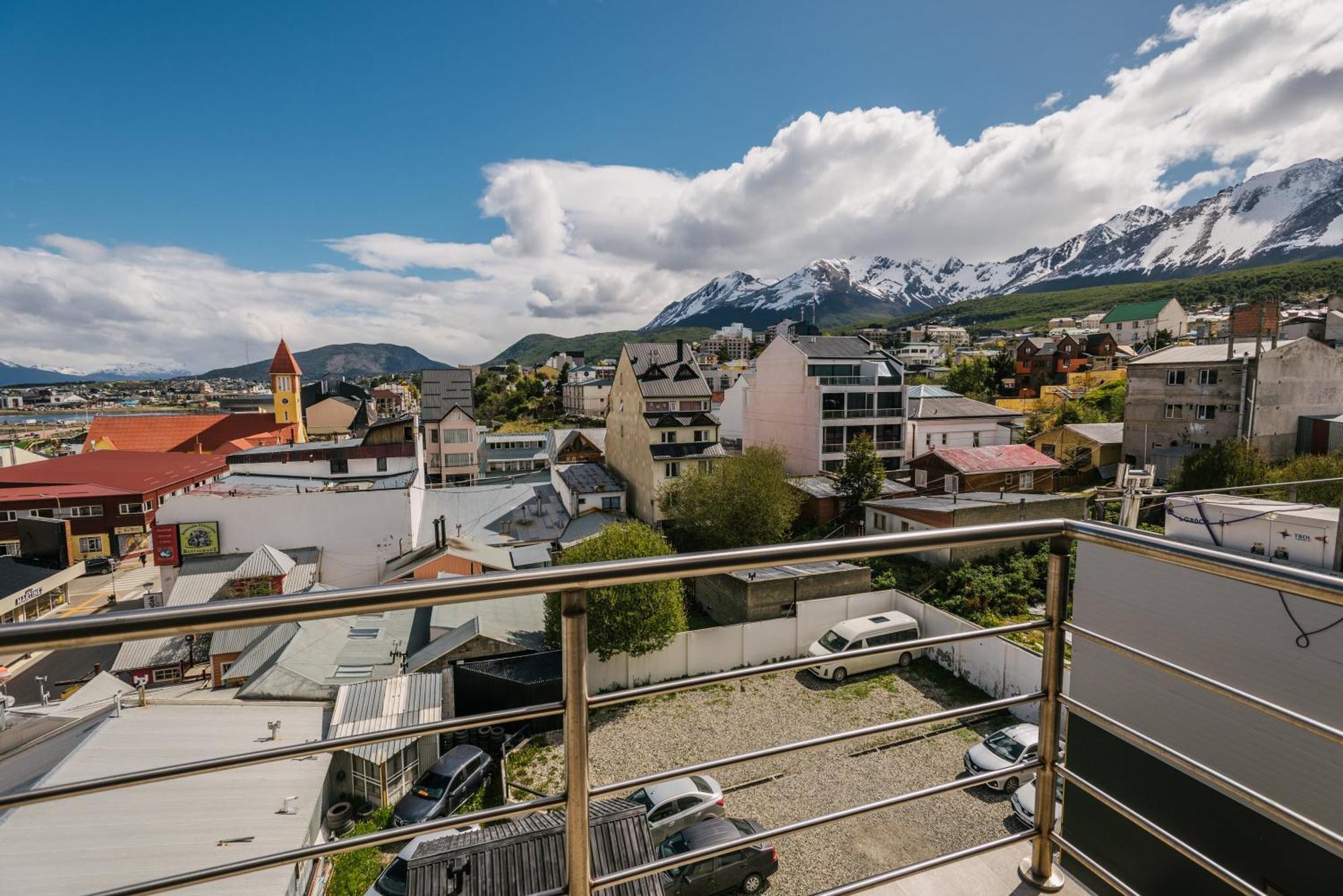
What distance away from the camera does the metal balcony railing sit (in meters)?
1.00

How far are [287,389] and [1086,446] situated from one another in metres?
53.0

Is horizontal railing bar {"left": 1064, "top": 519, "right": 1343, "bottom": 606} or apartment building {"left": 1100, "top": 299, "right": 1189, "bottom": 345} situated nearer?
horizontal railing bar {"left": 1064, "top": 519, "right": 1343, "bottom": 606}

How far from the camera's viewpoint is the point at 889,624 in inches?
578

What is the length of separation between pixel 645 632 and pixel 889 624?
553 cm

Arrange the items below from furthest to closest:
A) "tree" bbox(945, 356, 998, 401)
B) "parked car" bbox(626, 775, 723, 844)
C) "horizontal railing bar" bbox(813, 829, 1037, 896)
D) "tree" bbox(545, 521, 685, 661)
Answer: "tree" bbox(945, 356, 998, 401) → "tree" bbox(545, 521, 685, 661) → "parked car" bbox(626, 775, 723, 844) → "horizontal railing bar" bbox(813, 829, 1037, 896)

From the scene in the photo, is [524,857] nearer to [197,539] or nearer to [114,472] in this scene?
[197,539]

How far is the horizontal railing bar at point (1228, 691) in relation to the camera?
111 centimetres

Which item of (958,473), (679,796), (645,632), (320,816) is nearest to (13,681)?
(320,816)

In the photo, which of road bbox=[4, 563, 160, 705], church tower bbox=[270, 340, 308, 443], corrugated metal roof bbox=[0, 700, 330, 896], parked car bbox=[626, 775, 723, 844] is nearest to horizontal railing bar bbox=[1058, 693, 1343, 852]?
corrugated metal roof bbox=[0, 700, 330, 896]

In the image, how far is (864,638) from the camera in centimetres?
1445

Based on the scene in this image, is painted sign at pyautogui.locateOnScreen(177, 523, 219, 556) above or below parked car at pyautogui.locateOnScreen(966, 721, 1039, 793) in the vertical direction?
above

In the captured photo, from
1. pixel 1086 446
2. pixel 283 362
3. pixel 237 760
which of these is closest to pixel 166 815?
pixel 237 760

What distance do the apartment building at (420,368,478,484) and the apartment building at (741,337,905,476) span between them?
688 inches

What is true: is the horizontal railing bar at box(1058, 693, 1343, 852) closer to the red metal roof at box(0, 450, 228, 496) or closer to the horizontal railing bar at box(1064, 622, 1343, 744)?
the horizontal railing bar at box(1064, 622, 1343, 744)
